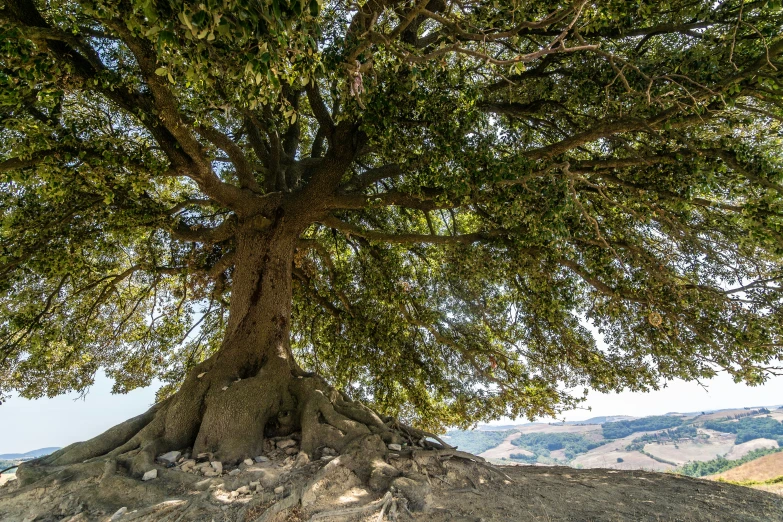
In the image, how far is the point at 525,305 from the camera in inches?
393

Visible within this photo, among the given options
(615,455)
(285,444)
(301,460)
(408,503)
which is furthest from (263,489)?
(615,455)

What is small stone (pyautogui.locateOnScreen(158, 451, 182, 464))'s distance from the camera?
217 inches

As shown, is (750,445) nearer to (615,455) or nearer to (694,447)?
(694,447)

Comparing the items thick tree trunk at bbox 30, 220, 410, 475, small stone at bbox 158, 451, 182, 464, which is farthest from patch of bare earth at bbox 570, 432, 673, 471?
small stone at bbox 158, 451, 182, 464

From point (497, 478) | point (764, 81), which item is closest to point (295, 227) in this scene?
point (497, 478)

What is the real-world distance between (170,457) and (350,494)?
2.86 m

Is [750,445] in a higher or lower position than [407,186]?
lower

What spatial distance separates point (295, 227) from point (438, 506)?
6062mm

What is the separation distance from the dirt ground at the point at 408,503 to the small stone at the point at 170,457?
0.53 meters

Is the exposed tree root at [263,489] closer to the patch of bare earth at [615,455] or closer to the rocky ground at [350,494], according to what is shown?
the rocky ground at [350,494]

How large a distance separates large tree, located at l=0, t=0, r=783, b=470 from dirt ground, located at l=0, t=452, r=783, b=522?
2.83 feet

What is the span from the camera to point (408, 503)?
14.2 feet

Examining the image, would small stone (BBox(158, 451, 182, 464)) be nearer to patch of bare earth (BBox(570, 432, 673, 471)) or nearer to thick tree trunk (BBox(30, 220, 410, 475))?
thick tree trunk (BBox(30, 220, 410, 475))

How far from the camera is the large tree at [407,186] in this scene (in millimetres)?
4926
